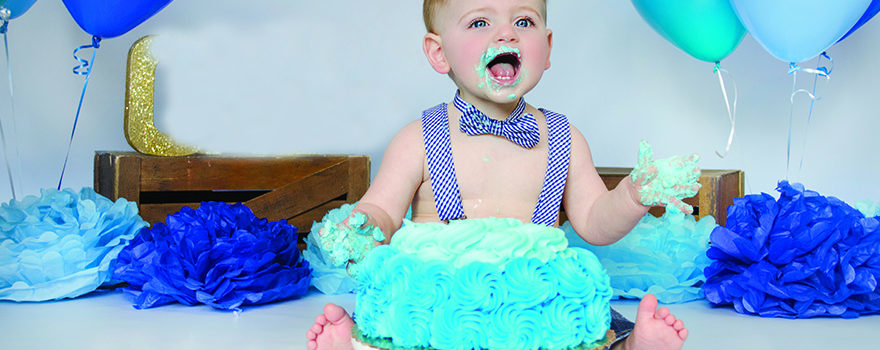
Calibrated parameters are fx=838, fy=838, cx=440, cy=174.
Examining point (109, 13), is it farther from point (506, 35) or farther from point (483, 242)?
point (483, 242)

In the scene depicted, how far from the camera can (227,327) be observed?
177 centimetres

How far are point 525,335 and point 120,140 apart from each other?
2104 millimetres

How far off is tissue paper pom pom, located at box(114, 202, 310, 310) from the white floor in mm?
37

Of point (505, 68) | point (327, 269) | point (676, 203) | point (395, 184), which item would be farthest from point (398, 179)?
point (327, 269)

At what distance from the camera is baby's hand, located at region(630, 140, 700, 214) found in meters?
1.29

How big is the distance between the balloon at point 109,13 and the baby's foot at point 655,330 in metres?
1.55

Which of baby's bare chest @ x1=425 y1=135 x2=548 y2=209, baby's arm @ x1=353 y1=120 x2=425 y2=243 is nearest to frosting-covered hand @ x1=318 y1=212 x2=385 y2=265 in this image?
baby's arm @ x1=353 y1=120 x2=425 y2=243

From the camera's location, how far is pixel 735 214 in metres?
1.98

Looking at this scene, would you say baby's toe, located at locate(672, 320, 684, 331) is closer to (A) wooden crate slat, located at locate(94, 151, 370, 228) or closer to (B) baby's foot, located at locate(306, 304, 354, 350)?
(B) baby's foot, located at locate(306, 304, 354, 350)

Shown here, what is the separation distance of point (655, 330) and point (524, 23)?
0.64 m

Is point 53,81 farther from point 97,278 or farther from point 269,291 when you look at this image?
point 269,291

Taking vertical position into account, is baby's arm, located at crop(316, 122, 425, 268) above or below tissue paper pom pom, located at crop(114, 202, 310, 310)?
above

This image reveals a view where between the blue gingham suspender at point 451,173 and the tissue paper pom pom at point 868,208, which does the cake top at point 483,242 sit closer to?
the blue gingham suspender at point 451,173

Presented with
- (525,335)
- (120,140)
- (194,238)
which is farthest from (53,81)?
(525,335)
